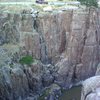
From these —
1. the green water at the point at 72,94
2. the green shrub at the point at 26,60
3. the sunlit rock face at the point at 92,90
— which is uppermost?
the sunlit rock face at the point at 92,90

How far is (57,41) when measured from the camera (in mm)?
51000

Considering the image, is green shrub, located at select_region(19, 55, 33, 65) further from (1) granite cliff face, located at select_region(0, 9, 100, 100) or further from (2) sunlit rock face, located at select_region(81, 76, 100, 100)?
(2) sunlit rock face, located at select_region(81, 76, 100, 100)

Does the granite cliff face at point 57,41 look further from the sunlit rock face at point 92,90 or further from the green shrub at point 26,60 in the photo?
the sunlit rock face at point 92,90

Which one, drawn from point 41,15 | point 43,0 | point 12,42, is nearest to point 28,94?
point 12,42

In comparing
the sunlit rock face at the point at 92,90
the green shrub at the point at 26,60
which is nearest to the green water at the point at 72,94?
the green shrub at the point at 26,60

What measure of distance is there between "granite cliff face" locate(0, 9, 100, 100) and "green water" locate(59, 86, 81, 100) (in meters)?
1.49

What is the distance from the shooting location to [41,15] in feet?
165

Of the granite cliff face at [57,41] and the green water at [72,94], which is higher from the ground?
the granite cliff face at [57,41]

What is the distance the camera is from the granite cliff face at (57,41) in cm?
4897

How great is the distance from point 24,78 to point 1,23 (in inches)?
Answer: 378

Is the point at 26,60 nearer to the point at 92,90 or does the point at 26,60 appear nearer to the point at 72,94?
the point at 72,94

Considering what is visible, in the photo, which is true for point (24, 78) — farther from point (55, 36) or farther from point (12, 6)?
point (12, 6)

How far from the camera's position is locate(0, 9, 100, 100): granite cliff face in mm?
48969

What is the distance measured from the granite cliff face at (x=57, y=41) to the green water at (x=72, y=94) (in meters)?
1.49
